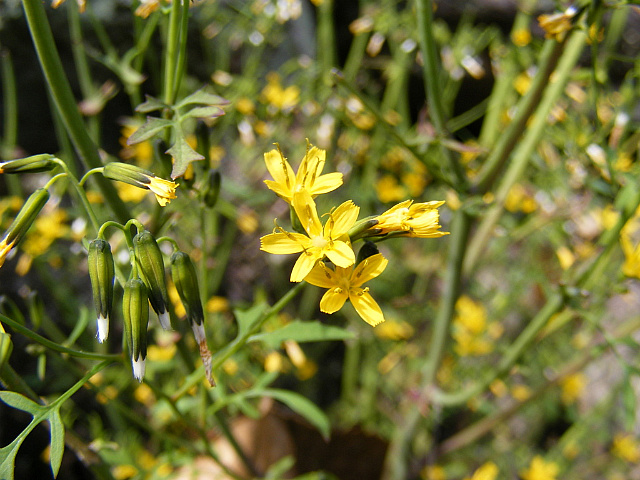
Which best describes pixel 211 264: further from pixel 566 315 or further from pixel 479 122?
pixel 479 122

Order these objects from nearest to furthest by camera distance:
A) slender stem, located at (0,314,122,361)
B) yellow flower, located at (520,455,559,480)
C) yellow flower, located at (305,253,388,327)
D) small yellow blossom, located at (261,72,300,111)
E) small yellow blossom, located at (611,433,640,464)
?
slender stem, located at (0,314,122,361) → yellow flower, located at (305,253,388,327) → small yellow blossom, located at (261,72,300,111) → yellow flower, located at (520,455,559,480) → small yellow blossom, located at (611,433,640,464)

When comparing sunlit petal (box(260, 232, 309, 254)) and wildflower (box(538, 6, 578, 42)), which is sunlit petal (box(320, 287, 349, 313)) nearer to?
sunlit petal (box(260, 232, 309, 254))

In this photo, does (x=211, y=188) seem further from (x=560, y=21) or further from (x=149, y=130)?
(x=560, y=21)

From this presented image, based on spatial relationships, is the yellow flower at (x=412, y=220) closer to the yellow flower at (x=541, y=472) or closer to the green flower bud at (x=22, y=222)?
the green flower bud at (x=22, y=222)

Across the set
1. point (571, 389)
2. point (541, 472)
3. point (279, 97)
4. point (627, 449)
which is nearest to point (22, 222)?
point (279, 97)

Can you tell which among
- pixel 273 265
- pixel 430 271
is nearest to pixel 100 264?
pixel 273 265

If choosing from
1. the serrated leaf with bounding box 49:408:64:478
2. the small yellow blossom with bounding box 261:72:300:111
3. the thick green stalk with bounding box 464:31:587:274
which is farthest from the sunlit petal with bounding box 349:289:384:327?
the small yellow blossom with bounding box 261:72:300:111
